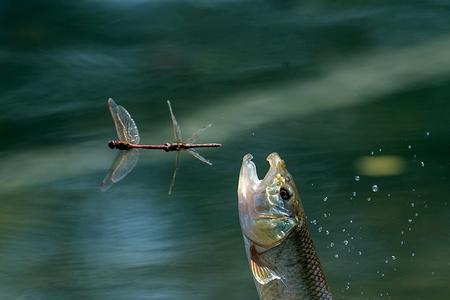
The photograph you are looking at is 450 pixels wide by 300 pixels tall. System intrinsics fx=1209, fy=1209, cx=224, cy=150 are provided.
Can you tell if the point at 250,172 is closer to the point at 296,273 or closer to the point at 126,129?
the point at 296,273

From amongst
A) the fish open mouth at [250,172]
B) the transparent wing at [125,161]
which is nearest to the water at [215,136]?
the transparent wing at [125,161]

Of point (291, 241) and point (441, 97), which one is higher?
point (291, 241)

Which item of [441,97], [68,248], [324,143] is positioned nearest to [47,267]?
[68,248]

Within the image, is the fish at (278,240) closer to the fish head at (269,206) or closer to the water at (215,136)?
the fish head at (269,206)

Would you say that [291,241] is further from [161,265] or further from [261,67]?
[261,67]

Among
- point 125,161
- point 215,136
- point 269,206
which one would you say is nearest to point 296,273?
point 269,206

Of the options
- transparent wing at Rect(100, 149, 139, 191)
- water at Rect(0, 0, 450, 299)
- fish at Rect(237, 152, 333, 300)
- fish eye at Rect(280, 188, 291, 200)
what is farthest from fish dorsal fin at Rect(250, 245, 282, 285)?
water at Rect(0, 0, 450, 299)

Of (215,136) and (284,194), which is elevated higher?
(284,194)
